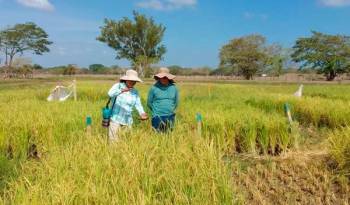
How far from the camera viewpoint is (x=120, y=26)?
43.3 m

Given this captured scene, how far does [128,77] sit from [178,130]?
3.53 feet

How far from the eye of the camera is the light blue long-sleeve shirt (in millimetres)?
5250

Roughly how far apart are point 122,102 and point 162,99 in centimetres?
80

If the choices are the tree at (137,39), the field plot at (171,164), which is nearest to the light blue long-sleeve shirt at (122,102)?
the field plot at (171,164)

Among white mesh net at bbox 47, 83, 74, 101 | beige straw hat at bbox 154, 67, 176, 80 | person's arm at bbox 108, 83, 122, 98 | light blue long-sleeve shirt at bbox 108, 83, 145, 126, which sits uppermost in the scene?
beige straw hat at bbox 154, 67, 176, 80

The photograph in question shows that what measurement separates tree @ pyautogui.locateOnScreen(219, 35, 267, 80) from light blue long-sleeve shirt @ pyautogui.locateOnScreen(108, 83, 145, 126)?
159 ft

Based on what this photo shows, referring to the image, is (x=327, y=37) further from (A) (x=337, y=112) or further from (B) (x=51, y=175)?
(B) (x=51, y=175)

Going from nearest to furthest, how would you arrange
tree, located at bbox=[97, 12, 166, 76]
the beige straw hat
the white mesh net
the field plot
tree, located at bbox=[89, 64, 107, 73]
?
the field plot
the beige straw hat
the white mesh net
tree, located at bbox=[97, 12, 166, 76]
tree, located at bbox=[89, 64, 107, 73]

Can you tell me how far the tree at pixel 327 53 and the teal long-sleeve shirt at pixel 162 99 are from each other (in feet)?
150

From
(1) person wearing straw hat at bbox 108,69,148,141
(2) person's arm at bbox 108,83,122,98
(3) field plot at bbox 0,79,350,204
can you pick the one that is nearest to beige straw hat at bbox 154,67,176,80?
(1) person wearing straw hat at bbox 108,69,148,141

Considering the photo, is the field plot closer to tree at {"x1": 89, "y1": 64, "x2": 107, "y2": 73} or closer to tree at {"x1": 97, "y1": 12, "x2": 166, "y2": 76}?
tree at {"x1": 97, "y1": 12, "x2": 166, "y2": 76}

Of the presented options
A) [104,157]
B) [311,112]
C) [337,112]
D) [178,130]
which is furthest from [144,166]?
[311,112]

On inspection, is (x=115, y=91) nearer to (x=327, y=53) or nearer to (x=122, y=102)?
(x=122, y=102)

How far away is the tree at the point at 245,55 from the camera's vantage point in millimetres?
52688
